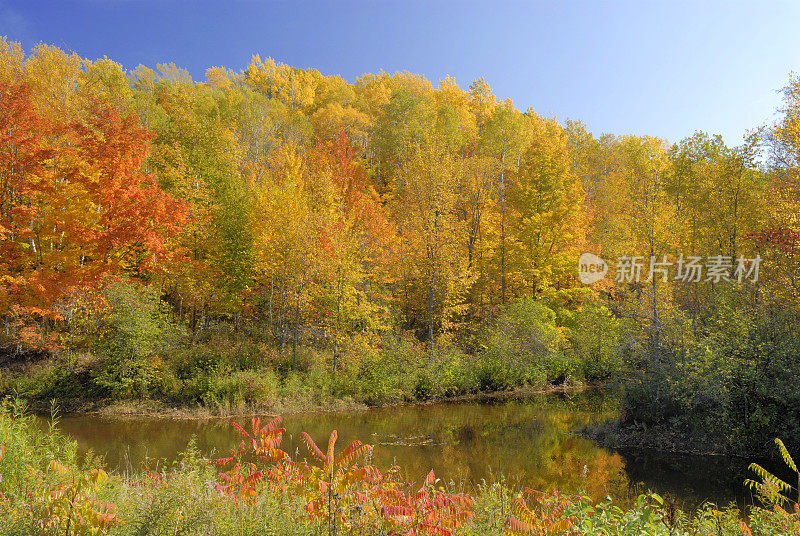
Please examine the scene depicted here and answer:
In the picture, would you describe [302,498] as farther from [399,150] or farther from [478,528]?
[399,150]

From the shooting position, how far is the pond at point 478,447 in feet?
35.2

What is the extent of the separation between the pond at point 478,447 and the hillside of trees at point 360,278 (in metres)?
1.59

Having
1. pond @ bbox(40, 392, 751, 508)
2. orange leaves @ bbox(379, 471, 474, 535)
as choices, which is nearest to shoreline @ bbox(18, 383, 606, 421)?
pond @ bbox(40, 392, 751, 508)

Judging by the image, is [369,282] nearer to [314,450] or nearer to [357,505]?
[314,450]

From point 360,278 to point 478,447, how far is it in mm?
9547

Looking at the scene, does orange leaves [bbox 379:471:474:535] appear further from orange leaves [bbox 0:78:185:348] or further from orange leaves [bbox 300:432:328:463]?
orange leaves [bbox 0:78:185:348]

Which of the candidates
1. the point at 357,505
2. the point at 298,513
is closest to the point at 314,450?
the point at 298,513

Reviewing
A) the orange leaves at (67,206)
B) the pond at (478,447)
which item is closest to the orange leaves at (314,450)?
the pond at (478,447)

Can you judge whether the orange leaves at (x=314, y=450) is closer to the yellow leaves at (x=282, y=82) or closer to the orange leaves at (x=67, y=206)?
the orange leaves at (x=67, y=206)

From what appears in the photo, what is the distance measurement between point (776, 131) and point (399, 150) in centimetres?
2459

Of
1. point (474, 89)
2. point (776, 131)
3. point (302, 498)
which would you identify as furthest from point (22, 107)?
point (474, 89)

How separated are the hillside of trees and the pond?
1.59 metres

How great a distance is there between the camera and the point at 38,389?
58.3 ft

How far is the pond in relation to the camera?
10727 millimetres
